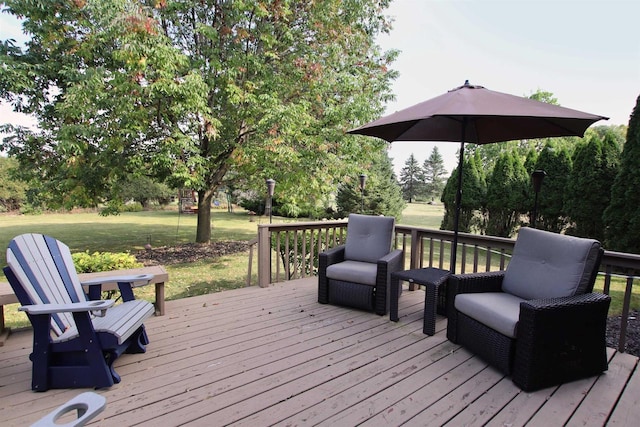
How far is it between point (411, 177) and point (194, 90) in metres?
37.9

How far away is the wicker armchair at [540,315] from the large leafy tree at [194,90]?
4853mm

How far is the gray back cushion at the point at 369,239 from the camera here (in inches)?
150

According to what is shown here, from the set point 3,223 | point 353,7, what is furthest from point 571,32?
point 3,223

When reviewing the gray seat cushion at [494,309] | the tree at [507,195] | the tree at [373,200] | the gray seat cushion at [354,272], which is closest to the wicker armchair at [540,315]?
the gray seat cushion at [494,309]

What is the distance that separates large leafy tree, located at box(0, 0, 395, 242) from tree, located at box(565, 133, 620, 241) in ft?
16.7

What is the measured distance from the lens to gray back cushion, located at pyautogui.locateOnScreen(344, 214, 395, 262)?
3809 millimetres

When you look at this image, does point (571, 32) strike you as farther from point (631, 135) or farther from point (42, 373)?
point (42, 373)

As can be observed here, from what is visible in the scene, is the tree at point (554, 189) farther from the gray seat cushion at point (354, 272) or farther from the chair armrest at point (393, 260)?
the gray seat cushion at point (354, 272)

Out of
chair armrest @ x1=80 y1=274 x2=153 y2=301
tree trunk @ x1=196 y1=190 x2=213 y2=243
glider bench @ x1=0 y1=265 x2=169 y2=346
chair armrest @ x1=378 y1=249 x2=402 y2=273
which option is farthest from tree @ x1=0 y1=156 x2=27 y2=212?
chair armrest @ x1=378 y1=249 x2=402 y2=273

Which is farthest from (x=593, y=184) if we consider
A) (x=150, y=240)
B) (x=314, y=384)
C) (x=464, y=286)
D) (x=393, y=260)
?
(x=150, y=240)

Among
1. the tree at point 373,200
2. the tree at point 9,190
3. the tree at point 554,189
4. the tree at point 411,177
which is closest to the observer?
the tree at point 554,189

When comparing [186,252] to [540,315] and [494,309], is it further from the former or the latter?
[540,315]

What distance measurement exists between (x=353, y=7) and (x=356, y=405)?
27.8 feet

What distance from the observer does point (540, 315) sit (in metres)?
2.07
